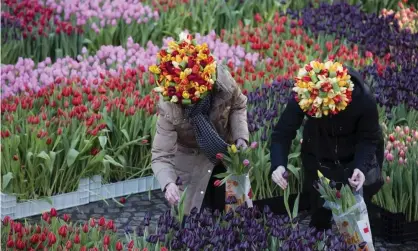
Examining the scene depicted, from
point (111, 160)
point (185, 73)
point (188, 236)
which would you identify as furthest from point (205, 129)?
point (111, 160)

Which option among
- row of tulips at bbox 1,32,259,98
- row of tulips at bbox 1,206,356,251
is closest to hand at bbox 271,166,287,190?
row of tulips at bbox 1,206,356,251

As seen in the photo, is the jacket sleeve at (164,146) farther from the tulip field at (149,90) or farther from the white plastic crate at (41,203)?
the white plastic crate at (41,203)

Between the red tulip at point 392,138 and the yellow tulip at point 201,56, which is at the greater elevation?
the yellow tulip at point 201,56

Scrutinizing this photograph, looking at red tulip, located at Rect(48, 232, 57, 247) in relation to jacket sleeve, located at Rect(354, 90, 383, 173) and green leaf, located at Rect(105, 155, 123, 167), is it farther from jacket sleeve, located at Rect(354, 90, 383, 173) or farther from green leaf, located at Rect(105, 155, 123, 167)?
green leaf, located at Rect(105, 155, 123, 167)

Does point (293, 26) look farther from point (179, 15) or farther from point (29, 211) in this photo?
point (29, 211)

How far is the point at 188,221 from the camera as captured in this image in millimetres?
4844

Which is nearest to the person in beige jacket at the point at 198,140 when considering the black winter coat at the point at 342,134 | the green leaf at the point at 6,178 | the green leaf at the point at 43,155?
the black winter coat at the point at 342,134

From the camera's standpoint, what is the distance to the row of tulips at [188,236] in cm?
463

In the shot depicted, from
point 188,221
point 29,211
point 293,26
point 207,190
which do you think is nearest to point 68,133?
A: point 29,211

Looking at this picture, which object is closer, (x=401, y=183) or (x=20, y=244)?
(x=20, y=244)

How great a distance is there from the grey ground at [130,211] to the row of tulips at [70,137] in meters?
0.17

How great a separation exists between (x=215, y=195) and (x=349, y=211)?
2.97 feet

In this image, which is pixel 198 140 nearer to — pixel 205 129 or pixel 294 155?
pixel 205 129

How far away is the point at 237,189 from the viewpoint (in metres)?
5.29
